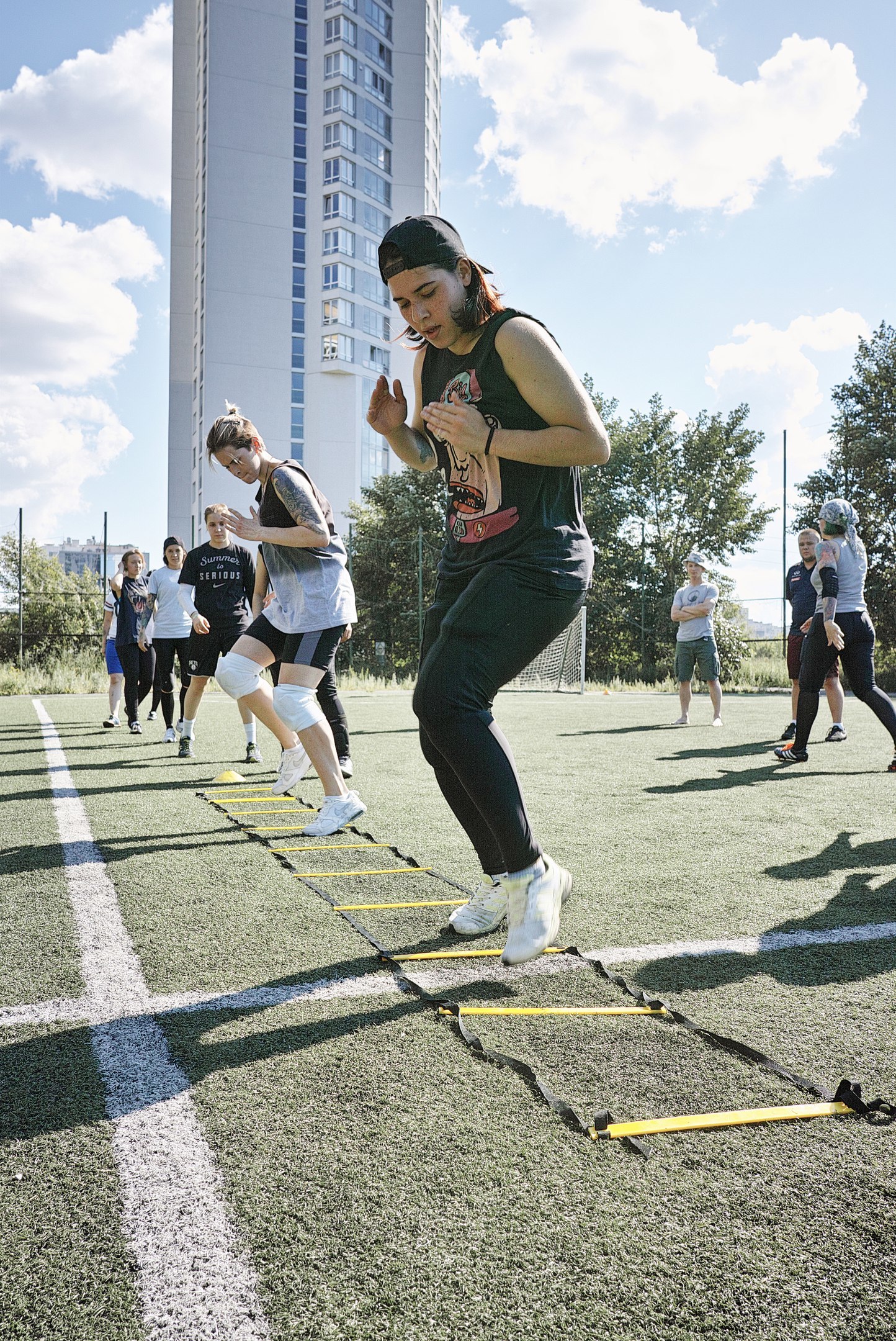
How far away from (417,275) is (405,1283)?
2.31 m

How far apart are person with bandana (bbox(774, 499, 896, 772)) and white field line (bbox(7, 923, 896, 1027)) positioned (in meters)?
4.12

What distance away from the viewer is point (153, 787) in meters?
6.34

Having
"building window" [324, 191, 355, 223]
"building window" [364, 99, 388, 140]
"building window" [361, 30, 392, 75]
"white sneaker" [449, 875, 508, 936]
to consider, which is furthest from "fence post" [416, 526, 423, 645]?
"building window" [361, 30, 392, 75]

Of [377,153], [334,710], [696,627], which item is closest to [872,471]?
[696,627]

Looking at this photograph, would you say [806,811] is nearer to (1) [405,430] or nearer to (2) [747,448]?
(1) [405,430]

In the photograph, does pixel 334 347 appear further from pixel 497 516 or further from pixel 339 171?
pixel 497 516

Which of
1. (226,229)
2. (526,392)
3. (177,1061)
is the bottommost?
(177,1061)

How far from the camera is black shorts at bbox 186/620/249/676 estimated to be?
27.3 ft

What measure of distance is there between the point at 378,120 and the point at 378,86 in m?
2.31

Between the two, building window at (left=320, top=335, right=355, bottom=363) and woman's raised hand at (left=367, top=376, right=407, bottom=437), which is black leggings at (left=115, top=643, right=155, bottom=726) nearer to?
woman's raised hand at (left=367, top=376, right=407, bottom=437)

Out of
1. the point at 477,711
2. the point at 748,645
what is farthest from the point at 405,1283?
the point at 748,645

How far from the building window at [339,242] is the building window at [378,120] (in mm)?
8067

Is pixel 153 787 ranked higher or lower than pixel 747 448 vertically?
lower

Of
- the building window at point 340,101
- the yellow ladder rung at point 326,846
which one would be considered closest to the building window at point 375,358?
the building window at point 340,101
